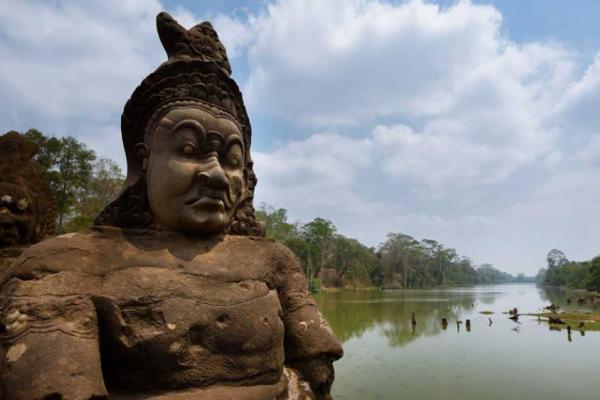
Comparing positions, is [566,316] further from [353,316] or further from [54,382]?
[54,382]

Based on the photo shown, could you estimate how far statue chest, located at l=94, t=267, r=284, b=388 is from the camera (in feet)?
6.80

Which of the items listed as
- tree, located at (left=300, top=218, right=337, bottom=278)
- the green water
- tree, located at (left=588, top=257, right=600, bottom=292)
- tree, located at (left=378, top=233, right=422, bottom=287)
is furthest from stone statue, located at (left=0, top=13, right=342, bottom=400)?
tree, located at (left=378, top=233, right=422, bottom=287)

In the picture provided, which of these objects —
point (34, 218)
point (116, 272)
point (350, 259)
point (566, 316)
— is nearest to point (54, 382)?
point (116, 272)

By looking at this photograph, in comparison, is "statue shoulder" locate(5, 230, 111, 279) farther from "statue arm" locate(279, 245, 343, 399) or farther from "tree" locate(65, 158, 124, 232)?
"tree" locate(65, 158, 124, 232)

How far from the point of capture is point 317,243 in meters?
50.9

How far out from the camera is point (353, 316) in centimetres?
2491

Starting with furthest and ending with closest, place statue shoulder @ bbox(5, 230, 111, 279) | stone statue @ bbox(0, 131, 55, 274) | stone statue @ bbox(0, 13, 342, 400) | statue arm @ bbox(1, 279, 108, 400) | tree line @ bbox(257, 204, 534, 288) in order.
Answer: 1. tree line @ bbox(257, 204, 534, 288)
2. stone statue @ bbox(0, 131, 55, 274)
3. statue shoulder @ bbox(5, 230, 111, 279)
4. stone statue @ bbox(0, 13, 342, 400)
5. statue arm @ bbox(1, 279, 108, 400)

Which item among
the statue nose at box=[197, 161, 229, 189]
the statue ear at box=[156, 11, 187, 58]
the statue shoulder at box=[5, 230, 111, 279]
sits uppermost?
the statue ear at box=[156, 11, 187, 58]

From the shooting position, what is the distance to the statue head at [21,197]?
5338mm

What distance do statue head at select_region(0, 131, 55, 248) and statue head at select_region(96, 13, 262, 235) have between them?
3678mm

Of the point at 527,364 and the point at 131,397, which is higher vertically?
the point at 131,397

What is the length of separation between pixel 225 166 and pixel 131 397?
1360 mm

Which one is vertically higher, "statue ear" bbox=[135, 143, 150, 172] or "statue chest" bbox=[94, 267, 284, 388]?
"statue ear" bbox=[135, 143, 150, 172]

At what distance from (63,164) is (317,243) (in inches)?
1376
